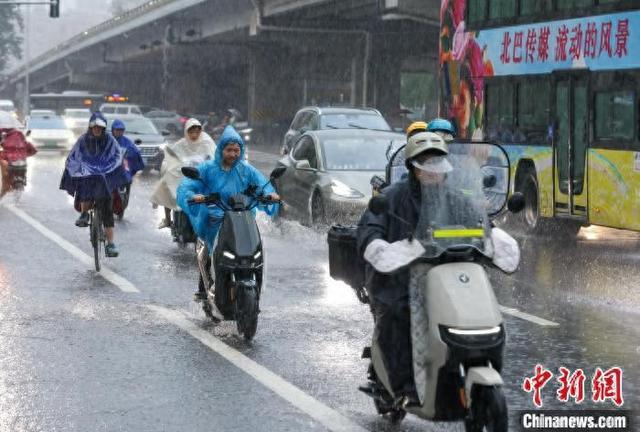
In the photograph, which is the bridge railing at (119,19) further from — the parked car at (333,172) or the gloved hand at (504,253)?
the gloved hand at (504,253)

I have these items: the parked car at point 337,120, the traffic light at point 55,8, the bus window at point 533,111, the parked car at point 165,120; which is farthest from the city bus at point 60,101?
the bus window at point 533,111

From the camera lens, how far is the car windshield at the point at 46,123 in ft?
164

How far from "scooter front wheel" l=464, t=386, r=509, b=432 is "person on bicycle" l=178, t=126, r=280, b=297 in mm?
4593

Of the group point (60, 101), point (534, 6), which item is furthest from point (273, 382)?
point (60, 101)

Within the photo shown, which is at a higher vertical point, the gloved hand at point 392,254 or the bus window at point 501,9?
the bus window at point 501,9

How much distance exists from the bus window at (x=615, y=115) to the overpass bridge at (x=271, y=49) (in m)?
26.8

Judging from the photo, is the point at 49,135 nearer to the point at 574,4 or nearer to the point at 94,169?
the point at 574,4

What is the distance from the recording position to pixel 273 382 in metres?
A: 8.30

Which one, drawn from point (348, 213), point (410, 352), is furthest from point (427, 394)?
point (348, 213)

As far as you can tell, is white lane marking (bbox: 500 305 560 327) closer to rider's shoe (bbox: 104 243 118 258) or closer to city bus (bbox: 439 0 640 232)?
rider's shoe (bbox: 104 243 118 258)

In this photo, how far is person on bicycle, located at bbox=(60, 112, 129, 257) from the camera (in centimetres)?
1449

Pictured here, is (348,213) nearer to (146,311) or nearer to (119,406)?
(146,311)

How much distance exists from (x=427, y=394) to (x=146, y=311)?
17.7 ft

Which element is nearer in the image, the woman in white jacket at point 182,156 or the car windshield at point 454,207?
the car windshield at point 454,207
